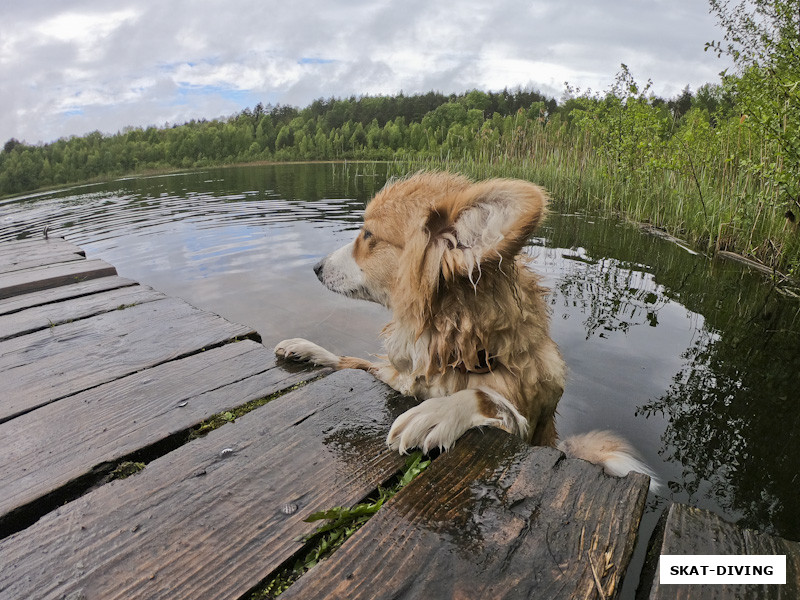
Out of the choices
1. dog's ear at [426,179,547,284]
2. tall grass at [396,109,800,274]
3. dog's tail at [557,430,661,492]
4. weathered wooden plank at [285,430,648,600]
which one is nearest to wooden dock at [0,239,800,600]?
weathered wooden plank at [285,430,648,600]

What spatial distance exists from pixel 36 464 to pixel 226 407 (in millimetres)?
691

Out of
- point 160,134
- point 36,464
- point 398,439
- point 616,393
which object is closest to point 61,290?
point 36,464

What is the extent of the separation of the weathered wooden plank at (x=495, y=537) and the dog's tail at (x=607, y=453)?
1.95ft

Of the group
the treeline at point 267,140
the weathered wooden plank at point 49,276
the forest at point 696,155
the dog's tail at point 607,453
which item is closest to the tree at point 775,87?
the forest at point 696,155

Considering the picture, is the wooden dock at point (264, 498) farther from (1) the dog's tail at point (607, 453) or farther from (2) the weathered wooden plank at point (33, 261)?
(2) the weathered wooden plank at point (33, 261)

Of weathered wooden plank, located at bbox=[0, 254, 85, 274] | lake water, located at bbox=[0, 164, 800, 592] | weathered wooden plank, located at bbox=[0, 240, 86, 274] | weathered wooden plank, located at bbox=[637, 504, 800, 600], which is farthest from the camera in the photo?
weathered wooden plank, located at bbox=[0, 240, 86, 274]

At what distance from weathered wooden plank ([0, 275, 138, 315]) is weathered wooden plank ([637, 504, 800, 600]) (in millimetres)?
4325

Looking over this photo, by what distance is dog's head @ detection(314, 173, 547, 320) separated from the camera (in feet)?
6.03

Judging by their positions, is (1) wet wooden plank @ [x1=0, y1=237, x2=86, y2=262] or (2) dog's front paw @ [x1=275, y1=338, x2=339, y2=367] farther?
(1) wet wooden plank @ [x1=0, y1=237, x2=86, y2=262]

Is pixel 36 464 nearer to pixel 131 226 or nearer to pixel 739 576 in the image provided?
pixel 739 576

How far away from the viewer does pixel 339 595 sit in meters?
1.08

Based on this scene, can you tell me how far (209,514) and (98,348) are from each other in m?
1.89

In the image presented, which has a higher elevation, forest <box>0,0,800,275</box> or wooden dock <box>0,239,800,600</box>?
forest <box>0,0,800,275</box>

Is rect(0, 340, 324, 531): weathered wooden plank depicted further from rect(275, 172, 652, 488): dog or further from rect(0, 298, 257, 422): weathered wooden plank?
rect(275, 172, 652, 488): dog
